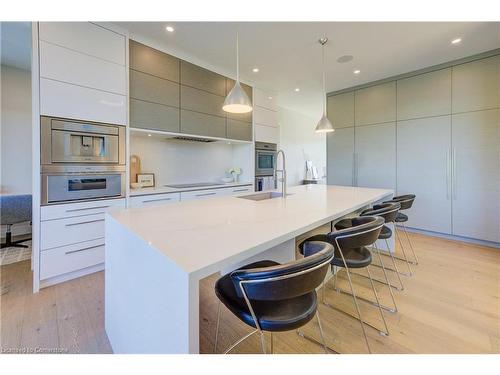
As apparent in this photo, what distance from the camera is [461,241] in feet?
11.1

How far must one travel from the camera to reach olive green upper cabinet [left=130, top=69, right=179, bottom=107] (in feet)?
8.95

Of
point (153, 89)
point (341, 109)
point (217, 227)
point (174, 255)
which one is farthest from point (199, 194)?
point (341, 109)

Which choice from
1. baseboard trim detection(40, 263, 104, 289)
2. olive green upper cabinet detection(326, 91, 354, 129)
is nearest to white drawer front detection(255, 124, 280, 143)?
olive green upper cabinet detection(326, 91, 354, 129)

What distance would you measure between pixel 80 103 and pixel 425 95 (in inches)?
186

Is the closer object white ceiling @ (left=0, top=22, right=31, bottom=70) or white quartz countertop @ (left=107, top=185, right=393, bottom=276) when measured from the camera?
white quartz countertop @ (left=107, top=185, right=393, bottom=276)

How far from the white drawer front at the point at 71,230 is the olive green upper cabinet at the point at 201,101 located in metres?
1.85

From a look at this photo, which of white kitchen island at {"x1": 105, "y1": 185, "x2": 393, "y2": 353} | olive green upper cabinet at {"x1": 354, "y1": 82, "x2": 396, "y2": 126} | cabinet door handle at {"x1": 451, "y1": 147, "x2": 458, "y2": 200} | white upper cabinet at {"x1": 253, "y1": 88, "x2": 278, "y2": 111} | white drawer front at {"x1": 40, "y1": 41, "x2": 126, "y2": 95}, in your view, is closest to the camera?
white kitchen island at {"x1": 105, "y1": 185, "x2": 393, "y2": 353}

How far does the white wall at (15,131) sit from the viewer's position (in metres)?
3.24

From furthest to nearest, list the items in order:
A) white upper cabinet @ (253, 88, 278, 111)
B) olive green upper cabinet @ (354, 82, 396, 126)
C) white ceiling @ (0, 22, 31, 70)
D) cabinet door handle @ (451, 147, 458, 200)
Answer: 1. white upper cabinet @ (253, 88, 278, 111)
2. olive green upper cabinet @ (354, 82, 396, 126)
3. cabinet door handle @ (451, 147, 458, 200)
4. white ceiling @ (0, 22, 31, 70)

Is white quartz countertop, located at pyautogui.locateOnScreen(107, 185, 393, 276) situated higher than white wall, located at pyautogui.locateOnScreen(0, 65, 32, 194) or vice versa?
white wall, located at pyautogui.locateOnScreen(0, 65, 32, 194)

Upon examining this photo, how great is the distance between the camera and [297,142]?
263 inches

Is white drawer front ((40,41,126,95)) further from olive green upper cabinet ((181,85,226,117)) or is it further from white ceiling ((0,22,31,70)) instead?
olive green upper cabinet ((181,85,226,117))

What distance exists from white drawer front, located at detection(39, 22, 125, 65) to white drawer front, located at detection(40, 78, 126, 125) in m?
0.39

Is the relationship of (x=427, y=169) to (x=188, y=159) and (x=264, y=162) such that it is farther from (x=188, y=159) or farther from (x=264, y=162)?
(x=188, y=159)
